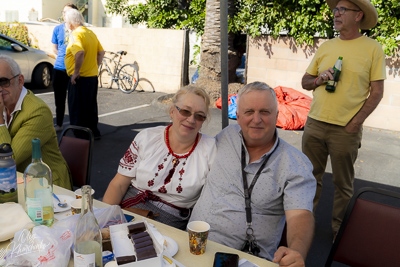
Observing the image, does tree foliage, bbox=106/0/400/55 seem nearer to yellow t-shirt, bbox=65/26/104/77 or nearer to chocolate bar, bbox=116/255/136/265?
yellow t-shirt, bbox=65/26/104/77

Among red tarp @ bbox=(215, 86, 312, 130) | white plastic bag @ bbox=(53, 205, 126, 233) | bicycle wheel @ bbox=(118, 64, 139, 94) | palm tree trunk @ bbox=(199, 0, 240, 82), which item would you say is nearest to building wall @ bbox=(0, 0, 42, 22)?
bicycle wheel @ bbox=(118, 64, 139, 94)

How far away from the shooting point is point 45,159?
2592mm

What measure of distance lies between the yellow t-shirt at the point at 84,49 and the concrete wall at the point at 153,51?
4500 millimetres

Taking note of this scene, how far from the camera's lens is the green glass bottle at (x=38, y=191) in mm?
1701

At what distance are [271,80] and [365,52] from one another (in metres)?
5.81

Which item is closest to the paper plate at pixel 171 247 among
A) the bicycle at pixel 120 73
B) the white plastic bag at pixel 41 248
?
the white plastic bag at pixel 41 248

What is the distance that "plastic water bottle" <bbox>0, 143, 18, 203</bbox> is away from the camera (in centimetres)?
182

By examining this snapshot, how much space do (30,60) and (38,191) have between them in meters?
9.35

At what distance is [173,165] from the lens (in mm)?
2316

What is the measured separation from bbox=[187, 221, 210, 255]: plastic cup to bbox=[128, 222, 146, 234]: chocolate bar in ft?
0.69

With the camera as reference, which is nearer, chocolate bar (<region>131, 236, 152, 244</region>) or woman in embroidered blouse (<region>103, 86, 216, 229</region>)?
chocolate bar (<region>131, 236, 152, 244</region>)

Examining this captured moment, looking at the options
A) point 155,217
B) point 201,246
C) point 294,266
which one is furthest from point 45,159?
point 294,266

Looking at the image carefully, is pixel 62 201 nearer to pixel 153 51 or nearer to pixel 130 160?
pixel 130 160

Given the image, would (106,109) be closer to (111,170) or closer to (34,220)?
(111,170)
